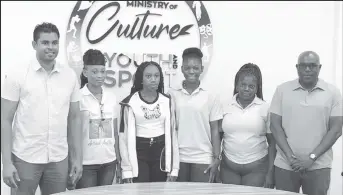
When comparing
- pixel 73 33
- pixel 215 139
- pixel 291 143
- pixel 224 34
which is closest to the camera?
pixel 291 143

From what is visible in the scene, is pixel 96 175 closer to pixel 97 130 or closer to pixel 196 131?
pixel 97 130

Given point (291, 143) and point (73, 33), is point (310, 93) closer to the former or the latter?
point (291, 143)

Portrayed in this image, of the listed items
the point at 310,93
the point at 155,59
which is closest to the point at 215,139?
the point at 310,93

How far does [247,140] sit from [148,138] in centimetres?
72

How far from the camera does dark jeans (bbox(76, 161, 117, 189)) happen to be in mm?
3398

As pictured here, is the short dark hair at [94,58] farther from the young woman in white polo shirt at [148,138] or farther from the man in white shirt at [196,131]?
the man in white shirt at [196,131]

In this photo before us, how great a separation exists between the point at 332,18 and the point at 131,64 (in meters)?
2.15

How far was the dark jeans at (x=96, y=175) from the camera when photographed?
134 inches

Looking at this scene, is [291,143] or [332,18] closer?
[291,143]

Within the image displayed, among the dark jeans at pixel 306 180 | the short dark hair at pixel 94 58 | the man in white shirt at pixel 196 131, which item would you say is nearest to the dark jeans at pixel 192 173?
the man in white shirt at pixel 196 131

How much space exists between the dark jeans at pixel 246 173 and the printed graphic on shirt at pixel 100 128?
902 millimetres

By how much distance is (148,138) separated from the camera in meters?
3.47

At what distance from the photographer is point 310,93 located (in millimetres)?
3410

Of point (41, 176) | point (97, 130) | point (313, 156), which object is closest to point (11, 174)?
point (41, 176)
